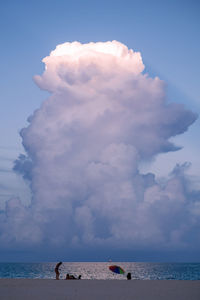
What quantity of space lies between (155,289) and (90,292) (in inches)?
193

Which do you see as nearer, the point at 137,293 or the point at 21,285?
the point at 137,293

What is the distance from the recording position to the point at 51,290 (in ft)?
81.8

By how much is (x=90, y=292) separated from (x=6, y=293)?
520 cm

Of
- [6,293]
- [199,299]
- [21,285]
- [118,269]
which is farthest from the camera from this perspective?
[118,269]

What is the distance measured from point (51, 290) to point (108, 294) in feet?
13.2

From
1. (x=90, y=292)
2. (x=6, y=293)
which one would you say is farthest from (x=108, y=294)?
(x=6, y=293)

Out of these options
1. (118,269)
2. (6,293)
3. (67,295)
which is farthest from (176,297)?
(118,269)

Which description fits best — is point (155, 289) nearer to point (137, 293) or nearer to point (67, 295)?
point (137, 293)

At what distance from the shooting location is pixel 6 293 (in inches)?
912

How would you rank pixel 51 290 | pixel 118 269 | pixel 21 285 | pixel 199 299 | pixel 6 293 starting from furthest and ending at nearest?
pixel 118 269, pixel 21 285, pixel 51 290, pixel 6 293, pixel 199 299

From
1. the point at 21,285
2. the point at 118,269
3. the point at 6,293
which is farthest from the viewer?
the point at 118,269

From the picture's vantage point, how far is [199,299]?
2145 cm

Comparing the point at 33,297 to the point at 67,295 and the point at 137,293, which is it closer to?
the point at 67,295

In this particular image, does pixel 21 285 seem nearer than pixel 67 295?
No
